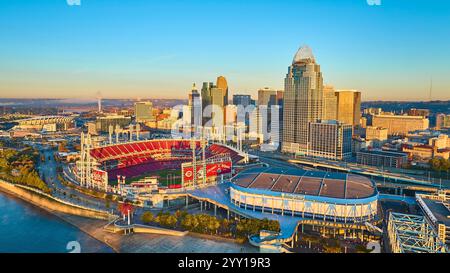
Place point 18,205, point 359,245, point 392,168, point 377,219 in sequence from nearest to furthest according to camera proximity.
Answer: point 359,245
point 377,219
point 18,205
point 392,168

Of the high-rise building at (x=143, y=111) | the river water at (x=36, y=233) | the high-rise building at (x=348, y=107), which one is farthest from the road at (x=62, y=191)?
the high-rise building at (x=348, y=107)

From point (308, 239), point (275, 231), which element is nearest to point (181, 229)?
point (275, 231)

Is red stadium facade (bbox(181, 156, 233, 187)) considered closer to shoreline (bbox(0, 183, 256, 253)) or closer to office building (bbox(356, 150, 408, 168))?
shoreline (bbox(0, 183, 256, 253))

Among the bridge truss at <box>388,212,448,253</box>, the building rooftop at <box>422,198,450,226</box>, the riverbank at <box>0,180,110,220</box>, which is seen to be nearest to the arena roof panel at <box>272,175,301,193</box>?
the bridge truss at <box>388,212,448,253</box>

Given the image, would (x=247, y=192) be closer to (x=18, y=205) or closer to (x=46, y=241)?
(x=46, y=241)

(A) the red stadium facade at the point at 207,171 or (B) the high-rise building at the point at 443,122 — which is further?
(B) the high-rise building at the point at 443,122

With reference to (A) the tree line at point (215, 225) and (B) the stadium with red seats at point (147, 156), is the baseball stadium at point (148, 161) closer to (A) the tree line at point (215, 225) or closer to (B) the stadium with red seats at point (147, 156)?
(B) the stadium with red seats at point (147, 156)

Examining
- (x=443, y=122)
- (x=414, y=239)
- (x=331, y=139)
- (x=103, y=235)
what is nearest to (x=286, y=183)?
(x=414, y=239)
